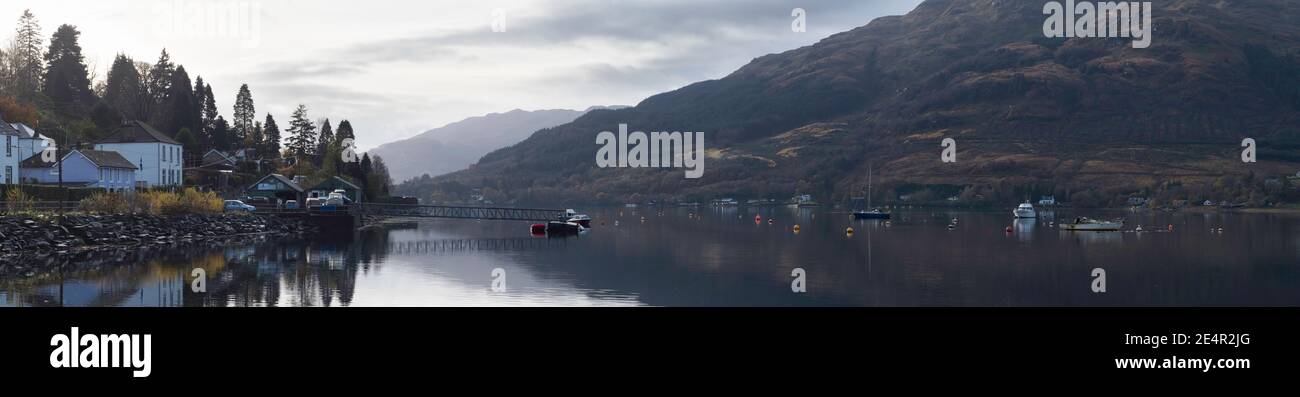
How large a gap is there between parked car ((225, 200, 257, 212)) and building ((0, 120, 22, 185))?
668 inches

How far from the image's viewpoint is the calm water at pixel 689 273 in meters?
48.2

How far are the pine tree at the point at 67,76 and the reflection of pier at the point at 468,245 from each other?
66.7 metres

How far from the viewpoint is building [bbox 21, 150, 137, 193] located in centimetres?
8856

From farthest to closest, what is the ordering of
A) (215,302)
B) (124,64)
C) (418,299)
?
(124,64) < (418,299) < (215,302)

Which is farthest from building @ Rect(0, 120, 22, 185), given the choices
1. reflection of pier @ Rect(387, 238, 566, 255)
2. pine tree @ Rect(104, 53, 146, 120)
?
pine tree @ Rect(104, 53, 146, 120)

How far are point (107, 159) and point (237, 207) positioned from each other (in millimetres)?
11647

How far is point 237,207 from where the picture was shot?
9588 centimetres

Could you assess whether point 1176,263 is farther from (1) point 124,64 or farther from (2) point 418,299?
(1) point 124,64

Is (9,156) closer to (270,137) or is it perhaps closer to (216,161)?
(216,161)

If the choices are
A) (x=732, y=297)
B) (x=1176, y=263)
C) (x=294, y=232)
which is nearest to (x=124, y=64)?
(x=294, y=232)

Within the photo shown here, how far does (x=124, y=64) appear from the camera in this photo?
14925cm

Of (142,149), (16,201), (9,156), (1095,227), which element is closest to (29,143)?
(142,149)
